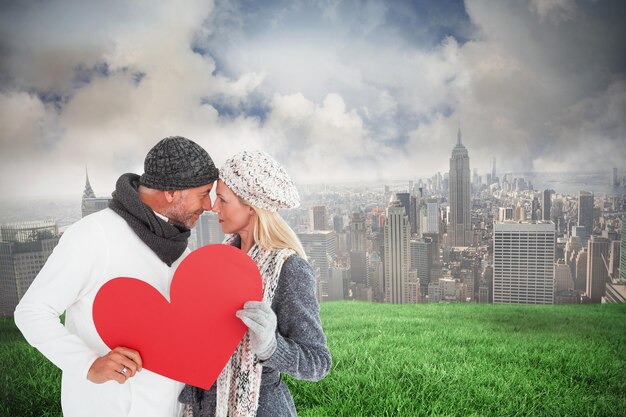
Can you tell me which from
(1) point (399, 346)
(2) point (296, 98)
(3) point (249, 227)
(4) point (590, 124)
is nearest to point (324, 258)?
(2) point (296, 98)

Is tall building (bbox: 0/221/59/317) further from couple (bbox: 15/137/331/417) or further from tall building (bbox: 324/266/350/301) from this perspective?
couple (bbox: 15/137/331/417)

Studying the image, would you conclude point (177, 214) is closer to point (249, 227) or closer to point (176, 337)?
point (249, 227)

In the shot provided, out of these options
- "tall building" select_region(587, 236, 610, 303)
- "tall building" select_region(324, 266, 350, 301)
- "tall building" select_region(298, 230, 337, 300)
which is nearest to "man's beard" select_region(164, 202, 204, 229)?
"tall building" select_region(298, 230, 337, 300)

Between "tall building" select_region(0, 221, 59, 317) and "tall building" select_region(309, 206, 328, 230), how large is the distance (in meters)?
2.74

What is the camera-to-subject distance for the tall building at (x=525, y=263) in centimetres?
591

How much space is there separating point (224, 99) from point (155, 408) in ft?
14.8

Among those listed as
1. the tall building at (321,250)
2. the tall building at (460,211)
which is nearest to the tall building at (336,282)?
the tall building at (321,250)

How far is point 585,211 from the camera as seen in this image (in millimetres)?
5750

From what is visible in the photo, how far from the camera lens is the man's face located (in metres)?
1.19

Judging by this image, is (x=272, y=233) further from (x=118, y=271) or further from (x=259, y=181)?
(x=118, y=271)

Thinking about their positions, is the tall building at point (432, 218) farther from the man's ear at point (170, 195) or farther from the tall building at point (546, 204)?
the man's ear at point (170, 195)

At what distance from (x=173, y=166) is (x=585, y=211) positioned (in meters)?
5.84

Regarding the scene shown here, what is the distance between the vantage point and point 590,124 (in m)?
5.36

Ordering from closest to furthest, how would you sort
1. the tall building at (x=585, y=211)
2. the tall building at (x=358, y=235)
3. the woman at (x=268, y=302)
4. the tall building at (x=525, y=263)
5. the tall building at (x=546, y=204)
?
the woman at (x=268, y=302) < the tall building at (x=585, y=211) < the tall building at (x=546, y=204) < the tall building at (x=525, y=263) < the tall building at (x=358, y=235)
